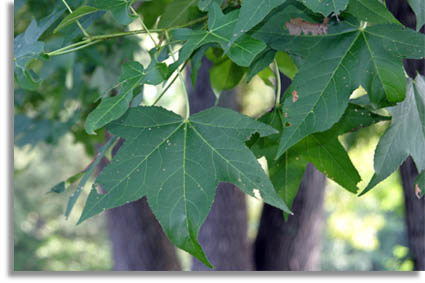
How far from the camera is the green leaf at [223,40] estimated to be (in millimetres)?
583

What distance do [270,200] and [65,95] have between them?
126 centimetres

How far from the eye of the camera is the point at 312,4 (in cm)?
Result: 53

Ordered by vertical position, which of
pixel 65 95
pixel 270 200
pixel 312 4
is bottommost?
pixel 65 95

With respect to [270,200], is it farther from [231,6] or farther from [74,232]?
[74,232]

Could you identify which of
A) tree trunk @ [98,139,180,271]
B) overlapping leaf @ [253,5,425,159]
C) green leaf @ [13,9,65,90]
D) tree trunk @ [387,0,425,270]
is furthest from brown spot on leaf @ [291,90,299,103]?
tree trunk @ [98,139,180,271]

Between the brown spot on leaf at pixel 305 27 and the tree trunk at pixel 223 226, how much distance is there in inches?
42.3

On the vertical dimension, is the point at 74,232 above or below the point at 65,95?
below

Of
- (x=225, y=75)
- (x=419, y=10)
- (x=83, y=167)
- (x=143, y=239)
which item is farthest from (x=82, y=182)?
(x=83, y=167)

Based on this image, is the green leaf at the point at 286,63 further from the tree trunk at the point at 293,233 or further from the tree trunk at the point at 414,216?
the tree trunk at the point at 293,233

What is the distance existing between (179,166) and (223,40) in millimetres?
169

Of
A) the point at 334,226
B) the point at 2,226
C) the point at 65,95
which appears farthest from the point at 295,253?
the point at 334,226

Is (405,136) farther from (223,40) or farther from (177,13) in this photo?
(177,13)

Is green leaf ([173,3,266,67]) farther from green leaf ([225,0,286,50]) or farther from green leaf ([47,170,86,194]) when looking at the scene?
green leaf ([47,170,86,194])

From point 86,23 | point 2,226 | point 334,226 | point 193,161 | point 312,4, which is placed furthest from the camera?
point 334,226
